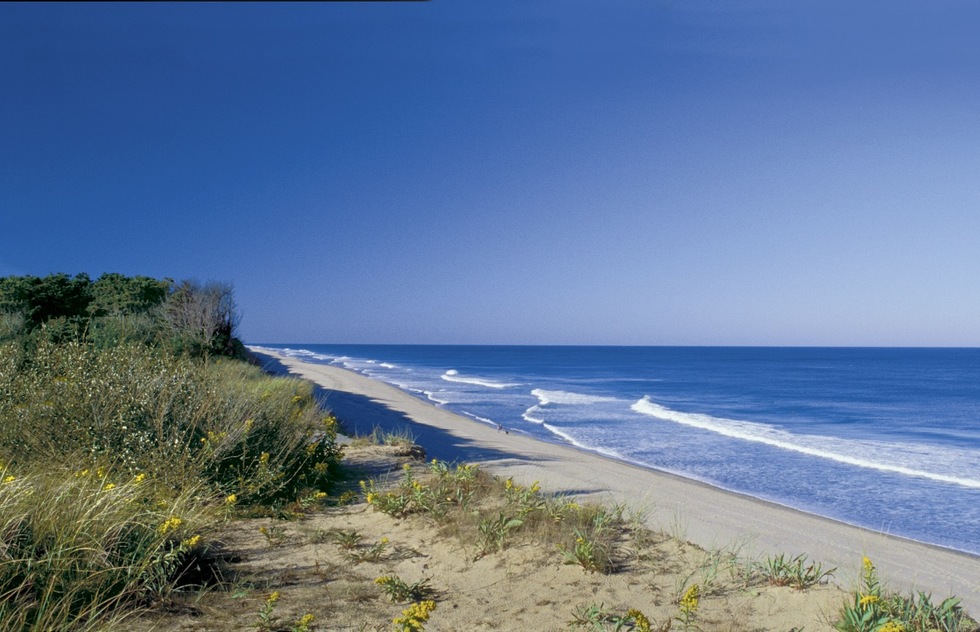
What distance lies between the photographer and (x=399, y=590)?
4.50 m

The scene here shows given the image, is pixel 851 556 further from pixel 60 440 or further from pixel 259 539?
pixel 60 440

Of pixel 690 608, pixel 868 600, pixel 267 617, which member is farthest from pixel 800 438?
pixel 267 617

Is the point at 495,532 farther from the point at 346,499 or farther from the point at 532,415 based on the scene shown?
the point at 532,415

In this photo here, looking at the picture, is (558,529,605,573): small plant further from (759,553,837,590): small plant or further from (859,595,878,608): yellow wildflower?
(859,595,878,608): yellow wildflower

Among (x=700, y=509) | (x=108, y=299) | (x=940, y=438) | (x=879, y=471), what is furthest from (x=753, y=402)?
(x=108, y=299)

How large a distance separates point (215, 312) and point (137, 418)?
45.9ft

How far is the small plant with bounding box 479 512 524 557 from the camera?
18.0ft

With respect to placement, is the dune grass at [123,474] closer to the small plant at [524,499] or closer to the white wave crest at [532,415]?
the small plant at [524,499]

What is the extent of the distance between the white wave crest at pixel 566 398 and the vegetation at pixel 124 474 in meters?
24.5

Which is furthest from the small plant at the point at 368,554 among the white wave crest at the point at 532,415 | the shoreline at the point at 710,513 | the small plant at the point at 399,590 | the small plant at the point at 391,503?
the white wave crest at the point at 532,415

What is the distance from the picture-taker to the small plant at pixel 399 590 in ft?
14.7

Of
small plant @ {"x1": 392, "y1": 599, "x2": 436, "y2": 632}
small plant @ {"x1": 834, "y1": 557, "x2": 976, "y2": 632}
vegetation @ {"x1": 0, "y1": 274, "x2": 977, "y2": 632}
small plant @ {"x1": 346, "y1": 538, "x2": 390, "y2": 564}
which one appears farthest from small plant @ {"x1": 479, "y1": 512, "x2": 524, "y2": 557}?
small plant @ {"x1": 834, "y1": 557, "x2": 976, "y2": 632}

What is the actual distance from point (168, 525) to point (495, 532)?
264 centimetres

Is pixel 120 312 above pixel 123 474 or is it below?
above
